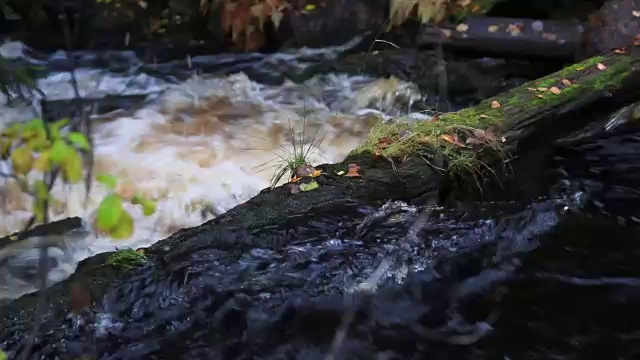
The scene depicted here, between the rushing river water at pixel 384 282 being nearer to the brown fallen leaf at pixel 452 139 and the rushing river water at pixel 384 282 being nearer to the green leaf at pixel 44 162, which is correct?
the brown fallen leaf at pixel 452 139

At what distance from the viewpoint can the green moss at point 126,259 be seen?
286cm

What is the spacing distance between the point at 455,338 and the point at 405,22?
6359 mm

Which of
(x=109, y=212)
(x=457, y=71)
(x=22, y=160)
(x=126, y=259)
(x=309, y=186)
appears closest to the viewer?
(x=109, y=212)

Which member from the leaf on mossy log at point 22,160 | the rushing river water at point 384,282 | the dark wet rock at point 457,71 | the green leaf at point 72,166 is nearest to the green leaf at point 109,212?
the green leaf at point 72,166

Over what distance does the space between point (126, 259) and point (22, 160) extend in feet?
4.55

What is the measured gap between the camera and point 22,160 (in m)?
1.59

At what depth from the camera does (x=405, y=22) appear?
8.41m

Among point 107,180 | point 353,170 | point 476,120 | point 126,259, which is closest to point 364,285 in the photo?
point 353,170

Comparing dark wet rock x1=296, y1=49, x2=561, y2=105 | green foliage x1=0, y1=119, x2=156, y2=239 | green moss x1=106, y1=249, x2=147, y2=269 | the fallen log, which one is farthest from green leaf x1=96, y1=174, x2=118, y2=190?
the fallen log

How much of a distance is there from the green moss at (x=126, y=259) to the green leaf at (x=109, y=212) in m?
1.65

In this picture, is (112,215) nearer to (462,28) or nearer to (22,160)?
(22,160)

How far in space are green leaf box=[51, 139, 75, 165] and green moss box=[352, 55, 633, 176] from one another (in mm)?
2728

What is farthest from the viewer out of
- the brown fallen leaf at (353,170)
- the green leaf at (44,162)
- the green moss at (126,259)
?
the brown fallen leaf at (353,170)

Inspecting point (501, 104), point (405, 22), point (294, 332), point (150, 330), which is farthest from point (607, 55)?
point (150, 330)
